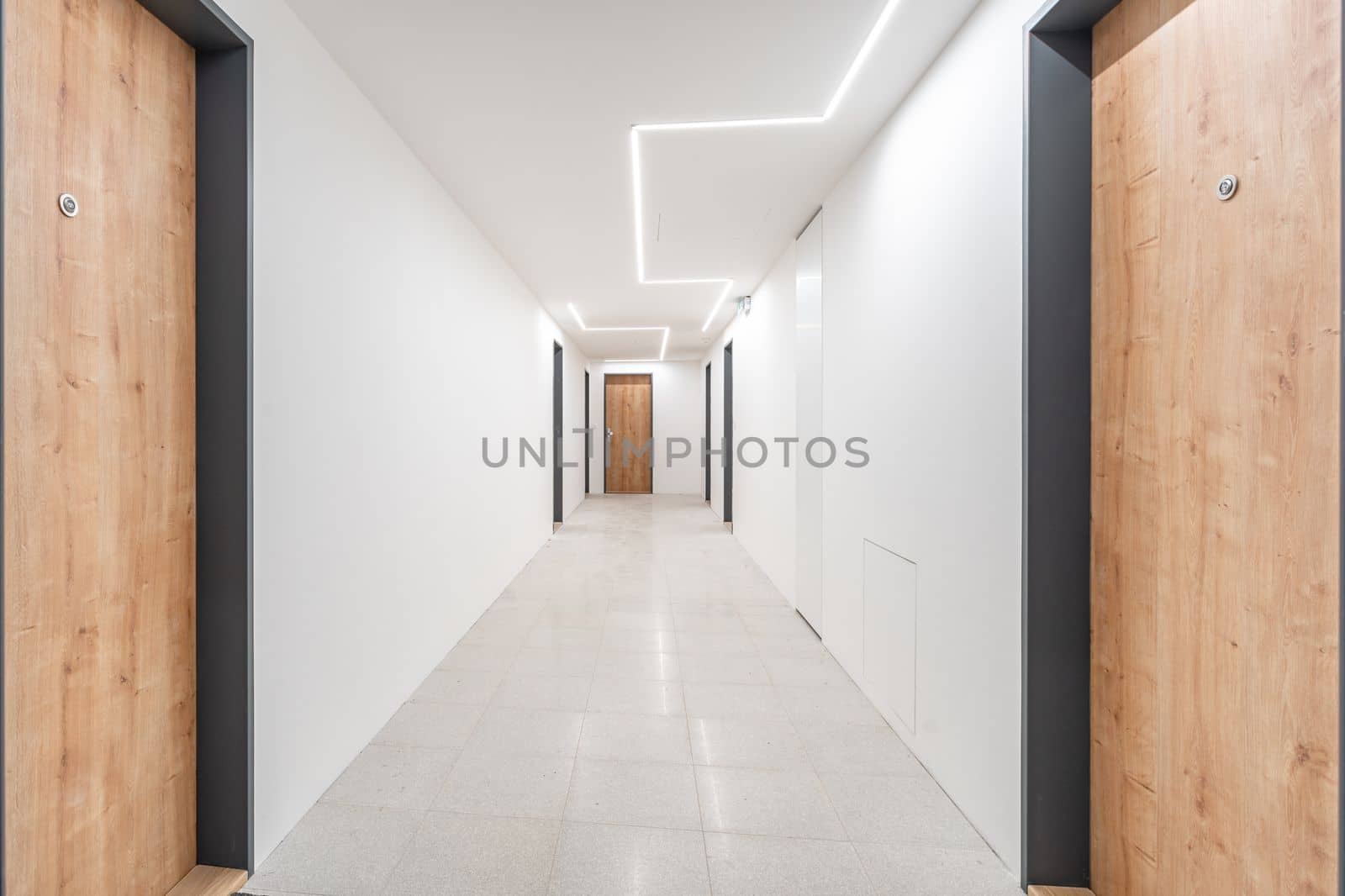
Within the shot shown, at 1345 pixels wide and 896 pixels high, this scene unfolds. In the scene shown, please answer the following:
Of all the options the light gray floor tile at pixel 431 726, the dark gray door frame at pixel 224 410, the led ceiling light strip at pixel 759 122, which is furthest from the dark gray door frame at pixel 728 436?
the dark gray door frame at pixel 224 410

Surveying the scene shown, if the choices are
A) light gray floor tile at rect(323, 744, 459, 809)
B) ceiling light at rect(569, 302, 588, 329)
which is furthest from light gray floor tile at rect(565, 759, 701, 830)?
ceiling light at rect(569, 302, 588, 329)

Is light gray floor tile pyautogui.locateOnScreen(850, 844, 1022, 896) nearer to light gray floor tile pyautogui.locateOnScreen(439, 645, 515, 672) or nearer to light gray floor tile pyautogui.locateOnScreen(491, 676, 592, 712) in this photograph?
light gray floor tile pyautogui.locateOnScreen(491, 676, 592, 712)

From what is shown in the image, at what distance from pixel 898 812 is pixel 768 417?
126 inches

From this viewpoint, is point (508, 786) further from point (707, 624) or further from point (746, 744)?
point (707, 624)

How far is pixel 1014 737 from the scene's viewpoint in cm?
140

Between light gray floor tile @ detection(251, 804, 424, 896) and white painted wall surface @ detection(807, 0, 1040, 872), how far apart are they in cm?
185

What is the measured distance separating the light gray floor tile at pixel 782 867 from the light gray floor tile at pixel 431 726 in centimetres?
114

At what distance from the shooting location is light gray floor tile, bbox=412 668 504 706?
2.34 m

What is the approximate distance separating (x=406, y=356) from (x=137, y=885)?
1.92m

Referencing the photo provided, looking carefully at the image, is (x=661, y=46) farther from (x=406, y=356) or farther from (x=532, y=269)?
(x=532, y=269)

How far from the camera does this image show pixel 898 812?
166 cm

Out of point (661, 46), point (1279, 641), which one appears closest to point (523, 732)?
point (1279, 641)

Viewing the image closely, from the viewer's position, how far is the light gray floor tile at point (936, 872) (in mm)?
1383

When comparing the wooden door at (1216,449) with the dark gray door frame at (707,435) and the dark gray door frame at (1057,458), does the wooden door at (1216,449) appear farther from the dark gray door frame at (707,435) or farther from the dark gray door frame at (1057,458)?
the dark gray door frame at (707,435)
